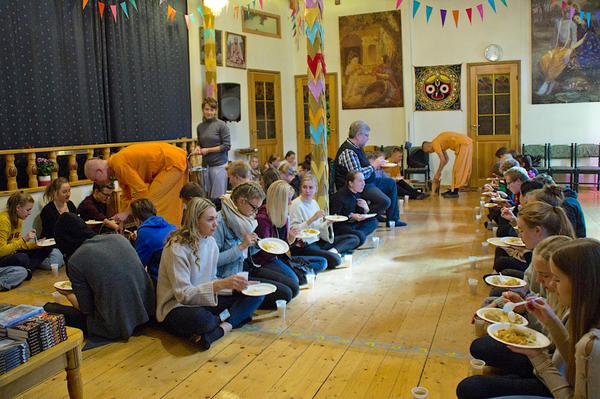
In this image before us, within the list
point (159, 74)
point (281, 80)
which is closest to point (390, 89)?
point (281, 80)

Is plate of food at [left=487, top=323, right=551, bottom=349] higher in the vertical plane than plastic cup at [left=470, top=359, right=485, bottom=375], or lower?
higher

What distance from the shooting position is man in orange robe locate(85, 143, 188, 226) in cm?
582

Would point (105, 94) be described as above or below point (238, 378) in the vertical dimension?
above

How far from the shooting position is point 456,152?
11180 mm

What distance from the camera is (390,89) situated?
494 inches

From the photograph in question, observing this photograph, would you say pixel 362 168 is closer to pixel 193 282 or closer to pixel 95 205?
pixel 95 205

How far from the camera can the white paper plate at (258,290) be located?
3.88 m

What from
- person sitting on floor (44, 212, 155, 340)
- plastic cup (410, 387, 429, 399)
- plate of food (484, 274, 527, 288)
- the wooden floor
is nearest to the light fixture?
the wooden floor

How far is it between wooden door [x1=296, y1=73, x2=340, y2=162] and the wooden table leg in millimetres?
10500

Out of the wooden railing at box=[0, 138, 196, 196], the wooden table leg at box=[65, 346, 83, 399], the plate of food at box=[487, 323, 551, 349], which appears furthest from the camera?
the wooden railing at box=[0, 138, 196, 196]

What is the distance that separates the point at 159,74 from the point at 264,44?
313cm

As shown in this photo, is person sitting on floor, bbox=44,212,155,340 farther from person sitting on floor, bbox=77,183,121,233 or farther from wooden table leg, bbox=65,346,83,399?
person sitting on floor, bbox=77,183,121,233

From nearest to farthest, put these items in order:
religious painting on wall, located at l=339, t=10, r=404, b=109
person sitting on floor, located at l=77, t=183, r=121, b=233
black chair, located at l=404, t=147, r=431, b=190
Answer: person sitting on floor, located at l=77, t=183, r=121, b=233 < black chair, located at l=404, t=147, r=431, b=190 < religious painting on wall, located at l=339, t=10, r=404, b=109

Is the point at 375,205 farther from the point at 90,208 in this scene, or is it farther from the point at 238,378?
the point at 238,378
